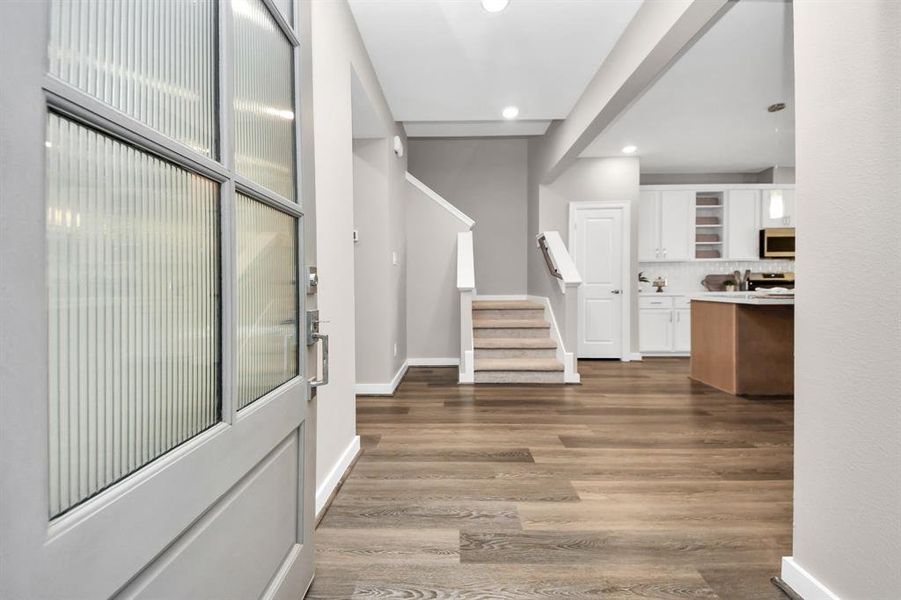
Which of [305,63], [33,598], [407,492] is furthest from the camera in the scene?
[407,492]

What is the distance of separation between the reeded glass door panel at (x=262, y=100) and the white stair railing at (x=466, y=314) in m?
3.52

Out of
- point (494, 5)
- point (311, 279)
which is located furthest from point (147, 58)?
point (494, 5)

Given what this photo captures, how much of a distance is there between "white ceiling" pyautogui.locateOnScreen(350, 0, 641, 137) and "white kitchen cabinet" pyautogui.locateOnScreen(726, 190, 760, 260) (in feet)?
11.6

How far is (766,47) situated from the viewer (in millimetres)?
3428

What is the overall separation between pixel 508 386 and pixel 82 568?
4.20 m

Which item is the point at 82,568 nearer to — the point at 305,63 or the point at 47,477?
the point at 47,477

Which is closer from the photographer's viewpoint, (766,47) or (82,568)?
(82,568)

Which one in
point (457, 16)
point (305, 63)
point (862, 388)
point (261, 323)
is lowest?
point (862, 388)

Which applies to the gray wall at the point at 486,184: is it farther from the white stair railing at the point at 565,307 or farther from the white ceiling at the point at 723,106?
the white stair railing at the point at 565,307

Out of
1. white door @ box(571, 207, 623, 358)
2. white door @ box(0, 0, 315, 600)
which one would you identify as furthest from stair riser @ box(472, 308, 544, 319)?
white door @ box(0, 0, 315, 600)

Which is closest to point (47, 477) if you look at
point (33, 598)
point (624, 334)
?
point (33, 598)

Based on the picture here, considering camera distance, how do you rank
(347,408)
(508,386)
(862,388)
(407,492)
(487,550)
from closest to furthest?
(862,388), (487,550), (407,492), (347,408), (508,386)

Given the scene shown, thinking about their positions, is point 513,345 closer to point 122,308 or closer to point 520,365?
point 520,365

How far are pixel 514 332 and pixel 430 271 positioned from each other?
3.98 feet
